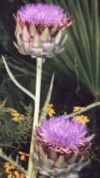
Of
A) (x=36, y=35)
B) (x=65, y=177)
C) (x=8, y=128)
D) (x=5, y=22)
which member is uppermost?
(x=5, y=22)

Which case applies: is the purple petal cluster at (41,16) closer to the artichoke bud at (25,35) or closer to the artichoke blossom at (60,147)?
the artichoke bud at (25,35)

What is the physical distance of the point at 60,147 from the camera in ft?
3.05

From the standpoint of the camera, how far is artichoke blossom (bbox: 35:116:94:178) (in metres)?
0.93

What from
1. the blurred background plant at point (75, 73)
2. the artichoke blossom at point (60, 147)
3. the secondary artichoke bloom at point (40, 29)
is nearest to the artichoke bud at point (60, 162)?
the artichoke blossom at point (60, 147)

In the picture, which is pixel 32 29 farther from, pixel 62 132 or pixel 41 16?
pixel 62 132

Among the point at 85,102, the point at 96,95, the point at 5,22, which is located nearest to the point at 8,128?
the point at 96,95

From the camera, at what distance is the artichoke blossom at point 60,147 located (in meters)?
0.93

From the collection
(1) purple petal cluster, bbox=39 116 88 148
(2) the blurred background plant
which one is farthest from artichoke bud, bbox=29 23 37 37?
(2) the blurred background plant

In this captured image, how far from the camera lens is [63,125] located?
0.96 metres

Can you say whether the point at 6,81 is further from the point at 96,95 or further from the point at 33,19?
the point at 33,19

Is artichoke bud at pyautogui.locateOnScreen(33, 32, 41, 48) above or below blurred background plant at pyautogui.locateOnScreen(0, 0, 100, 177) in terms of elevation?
below

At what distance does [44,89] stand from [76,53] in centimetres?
20

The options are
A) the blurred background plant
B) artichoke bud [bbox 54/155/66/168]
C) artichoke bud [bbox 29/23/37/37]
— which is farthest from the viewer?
the blurred background plant

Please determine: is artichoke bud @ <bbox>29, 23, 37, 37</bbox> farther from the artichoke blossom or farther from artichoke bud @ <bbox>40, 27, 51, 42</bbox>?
the artichoke blossom
